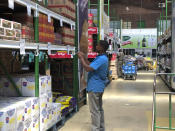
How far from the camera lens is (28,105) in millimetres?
3539

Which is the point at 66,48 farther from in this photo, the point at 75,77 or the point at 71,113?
the point at 71,113

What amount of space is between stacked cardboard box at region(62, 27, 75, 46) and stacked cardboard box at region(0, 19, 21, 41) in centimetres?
205

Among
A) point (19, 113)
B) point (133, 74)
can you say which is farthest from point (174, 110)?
point (133, 74)

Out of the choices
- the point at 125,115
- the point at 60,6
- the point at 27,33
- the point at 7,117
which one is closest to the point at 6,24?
the point at 27,33

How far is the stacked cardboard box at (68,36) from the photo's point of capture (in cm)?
539

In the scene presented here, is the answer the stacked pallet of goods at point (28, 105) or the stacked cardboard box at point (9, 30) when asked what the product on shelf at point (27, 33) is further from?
the stacked pallet of goods at point (28, 105)

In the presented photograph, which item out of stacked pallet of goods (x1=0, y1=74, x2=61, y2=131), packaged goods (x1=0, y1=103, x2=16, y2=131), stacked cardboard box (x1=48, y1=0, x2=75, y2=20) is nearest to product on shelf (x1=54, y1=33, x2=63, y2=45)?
stacked cardboard box (x1=48, y1=0, x2=75, y2=20)

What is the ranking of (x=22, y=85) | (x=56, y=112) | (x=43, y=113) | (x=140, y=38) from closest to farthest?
(x=22, y=85) < (x=43, y=113) < (x=56, y=112) < (x=140, y=38)

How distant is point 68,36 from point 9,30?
254cm

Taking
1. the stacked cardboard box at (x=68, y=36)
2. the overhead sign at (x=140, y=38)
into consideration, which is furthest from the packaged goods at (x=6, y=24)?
the overhead sign at (x=140, y=38)

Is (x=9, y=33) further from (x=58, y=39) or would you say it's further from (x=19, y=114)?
(x=58, y=39)

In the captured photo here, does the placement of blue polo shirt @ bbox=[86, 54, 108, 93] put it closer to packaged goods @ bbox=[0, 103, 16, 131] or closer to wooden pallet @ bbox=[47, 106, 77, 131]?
wooden pallet @ bbox=[47, 106, 77, 131]

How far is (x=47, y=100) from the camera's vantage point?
4.26m

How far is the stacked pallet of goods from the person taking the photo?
10.5 ft
